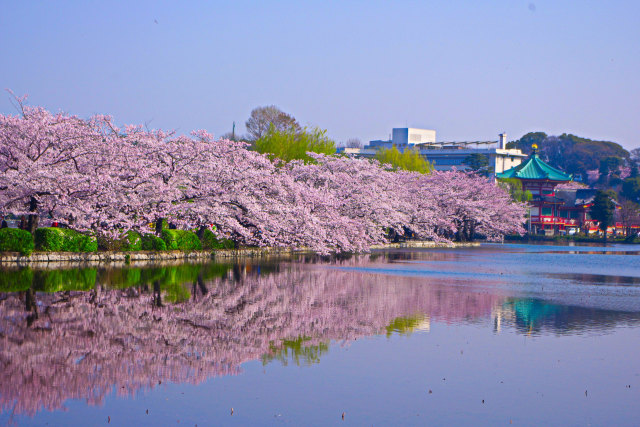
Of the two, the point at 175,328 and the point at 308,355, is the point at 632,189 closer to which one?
the point at 175,328

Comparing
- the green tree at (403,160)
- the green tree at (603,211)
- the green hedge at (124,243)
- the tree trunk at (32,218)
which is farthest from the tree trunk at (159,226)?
the green tree at (603,211)

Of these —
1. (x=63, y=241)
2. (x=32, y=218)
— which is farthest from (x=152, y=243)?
(x=32, y=218)

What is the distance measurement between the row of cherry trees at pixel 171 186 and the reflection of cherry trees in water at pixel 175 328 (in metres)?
11.3

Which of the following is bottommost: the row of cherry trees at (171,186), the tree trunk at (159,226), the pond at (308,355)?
the pond at (308,355)

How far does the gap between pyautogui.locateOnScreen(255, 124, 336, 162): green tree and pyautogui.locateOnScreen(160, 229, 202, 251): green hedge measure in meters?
14.9

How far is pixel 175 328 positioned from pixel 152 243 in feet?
75.4

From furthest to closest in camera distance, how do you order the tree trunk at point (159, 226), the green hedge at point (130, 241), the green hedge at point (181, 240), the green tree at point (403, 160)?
the green tree at point (403, 160)
the green hedge at point (181, 240)
the tree trunk at point (159, 226)
the green hedge at point (130, 241)

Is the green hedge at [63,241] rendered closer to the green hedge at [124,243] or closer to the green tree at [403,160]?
the green hedge at [124,243]

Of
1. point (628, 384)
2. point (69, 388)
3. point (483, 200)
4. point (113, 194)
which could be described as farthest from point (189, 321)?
point (483, 200)

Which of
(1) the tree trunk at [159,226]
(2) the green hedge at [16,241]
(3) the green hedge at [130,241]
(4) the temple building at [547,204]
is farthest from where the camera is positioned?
(4) the temple building at [547,204]

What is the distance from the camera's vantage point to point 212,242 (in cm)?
4175

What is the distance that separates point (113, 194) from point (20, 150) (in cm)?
424

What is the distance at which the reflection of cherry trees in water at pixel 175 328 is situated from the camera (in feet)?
34.0

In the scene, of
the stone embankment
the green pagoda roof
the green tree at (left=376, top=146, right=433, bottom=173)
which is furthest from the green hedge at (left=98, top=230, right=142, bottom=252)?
the green pagoda roof
